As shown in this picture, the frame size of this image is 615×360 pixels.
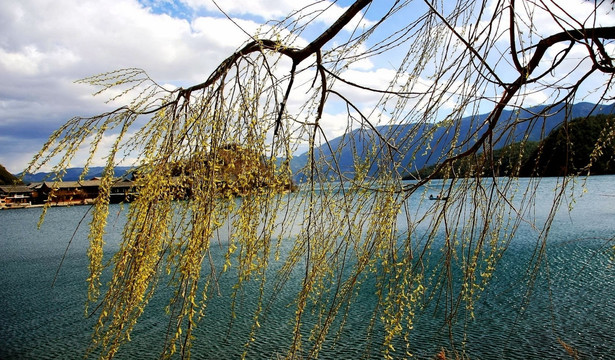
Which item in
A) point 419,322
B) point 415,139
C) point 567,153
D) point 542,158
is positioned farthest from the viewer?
point 419,322

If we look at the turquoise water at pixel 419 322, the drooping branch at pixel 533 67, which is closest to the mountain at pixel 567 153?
the drooping branch at pixel 533 67

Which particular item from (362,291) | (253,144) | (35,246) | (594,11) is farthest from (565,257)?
(35,246)

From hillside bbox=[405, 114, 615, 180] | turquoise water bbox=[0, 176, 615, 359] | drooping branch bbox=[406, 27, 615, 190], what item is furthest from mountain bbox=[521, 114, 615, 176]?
turquoise water bbox=[0, 176, 615, 359]

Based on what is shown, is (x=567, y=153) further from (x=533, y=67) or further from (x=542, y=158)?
(x=542, y=158)

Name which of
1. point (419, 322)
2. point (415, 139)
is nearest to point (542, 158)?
point (415, 139)

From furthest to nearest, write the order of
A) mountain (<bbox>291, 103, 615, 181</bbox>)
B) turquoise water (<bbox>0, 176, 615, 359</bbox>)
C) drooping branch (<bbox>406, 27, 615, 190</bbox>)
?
turquoise water (<bbox>0, 176, 615, 359</bbox>) < mountain (<bbox>291, 103, 615, 181</bbox>) < drooping branch (<bbox>406, 27, 615, 190</bbox>)

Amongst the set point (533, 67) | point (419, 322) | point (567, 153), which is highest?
point (533, 67)

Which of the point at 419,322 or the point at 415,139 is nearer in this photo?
the point at 415,139

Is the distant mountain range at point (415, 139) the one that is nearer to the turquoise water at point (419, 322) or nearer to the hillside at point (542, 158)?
the hillside at point (542, 158)

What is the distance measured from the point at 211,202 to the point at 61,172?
2.25ft

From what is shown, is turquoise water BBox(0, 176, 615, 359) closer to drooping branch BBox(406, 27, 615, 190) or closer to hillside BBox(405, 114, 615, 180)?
hillside BBox(405, 114, 615, 180)

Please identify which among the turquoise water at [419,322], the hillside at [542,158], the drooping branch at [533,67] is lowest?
the turquoise water at [419,322]

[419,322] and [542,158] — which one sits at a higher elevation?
[542,158]

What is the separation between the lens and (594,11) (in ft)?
5.14
